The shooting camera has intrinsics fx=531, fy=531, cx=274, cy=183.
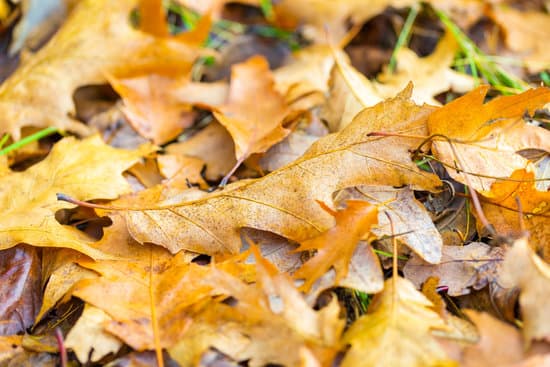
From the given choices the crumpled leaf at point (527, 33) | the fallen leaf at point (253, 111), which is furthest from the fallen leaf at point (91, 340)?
the crumpled leaf at point (527, 33)

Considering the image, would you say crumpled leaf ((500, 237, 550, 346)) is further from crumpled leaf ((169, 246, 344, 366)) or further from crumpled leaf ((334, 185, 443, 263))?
crumpled leaf ((169, 246, 344, 366))

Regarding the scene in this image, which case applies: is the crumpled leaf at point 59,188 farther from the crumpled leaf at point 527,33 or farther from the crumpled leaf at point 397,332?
the crumpled leaf at point 527,33

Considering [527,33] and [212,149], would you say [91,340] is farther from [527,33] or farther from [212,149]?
[527,33]

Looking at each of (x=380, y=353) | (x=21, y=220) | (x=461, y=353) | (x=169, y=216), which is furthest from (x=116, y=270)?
(x=461, y=353)

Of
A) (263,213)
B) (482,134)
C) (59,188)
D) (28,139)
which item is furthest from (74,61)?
(482,134)

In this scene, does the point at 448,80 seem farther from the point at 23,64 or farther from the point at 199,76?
the point at 23,64
